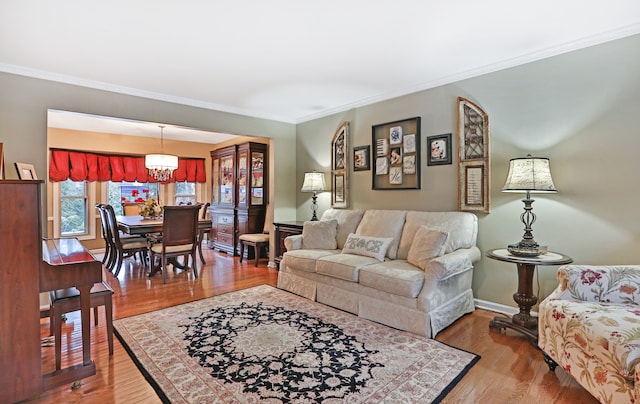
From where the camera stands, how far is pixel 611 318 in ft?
5.86

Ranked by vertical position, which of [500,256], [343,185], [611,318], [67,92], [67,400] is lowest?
[67,400]

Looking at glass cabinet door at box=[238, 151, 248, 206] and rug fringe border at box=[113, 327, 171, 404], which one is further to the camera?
glass cabinet door at box=[238, 151, 248, 206]

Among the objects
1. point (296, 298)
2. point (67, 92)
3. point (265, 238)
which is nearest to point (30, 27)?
point (67, 92)

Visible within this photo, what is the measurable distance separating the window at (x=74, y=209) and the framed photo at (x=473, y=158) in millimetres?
6490

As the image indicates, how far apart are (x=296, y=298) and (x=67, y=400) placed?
212 cm

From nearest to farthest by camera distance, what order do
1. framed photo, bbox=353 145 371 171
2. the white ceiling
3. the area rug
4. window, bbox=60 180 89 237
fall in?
the area rug < the white ceiling < framed photo, bbox=353 145 371 171 < window, bbox=60 180 89 237

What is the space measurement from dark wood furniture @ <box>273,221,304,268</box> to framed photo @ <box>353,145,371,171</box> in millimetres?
1153

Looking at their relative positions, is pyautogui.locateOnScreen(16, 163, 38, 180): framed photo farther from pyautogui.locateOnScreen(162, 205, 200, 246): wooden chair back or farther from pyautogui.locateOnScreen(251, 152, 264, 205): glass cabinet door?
pyautogui.locateOnScreen(251, 152, 264, 205): glass cabinet door

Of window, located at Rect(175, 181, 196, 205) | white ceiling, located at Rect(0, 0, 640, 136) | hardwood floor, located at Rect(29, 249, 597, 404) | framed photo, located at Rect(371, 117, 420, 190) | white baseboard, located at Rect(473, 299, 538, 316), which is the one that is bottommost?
hardwood floor, located at Rect(29, 249, 597, 404)

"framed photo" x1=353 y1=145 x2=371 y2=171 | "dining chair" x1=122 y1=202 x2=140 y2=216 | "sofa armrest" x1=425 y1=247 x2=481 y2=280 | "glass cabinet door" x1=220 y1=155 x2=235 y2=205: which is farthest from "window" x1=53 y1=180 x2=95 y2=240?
"sofa armrest" x1=425 y1=247 x2=481 y2=280

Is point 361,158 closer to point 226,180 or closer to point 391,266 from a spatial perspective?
point 391,266

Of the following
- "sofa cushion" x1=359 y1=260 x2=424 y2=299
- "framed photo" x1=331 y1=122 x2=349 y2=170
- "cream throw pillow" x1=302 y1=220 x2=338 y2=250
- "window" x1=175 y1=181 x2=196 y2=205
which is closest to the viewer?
"sofa cushion" x1=359 y1=260 x2=424 y2=299

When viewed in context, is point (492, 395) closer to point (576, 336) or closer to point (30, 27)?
point (576, 336)

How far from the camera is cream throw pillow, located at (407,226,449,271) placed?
288cm
